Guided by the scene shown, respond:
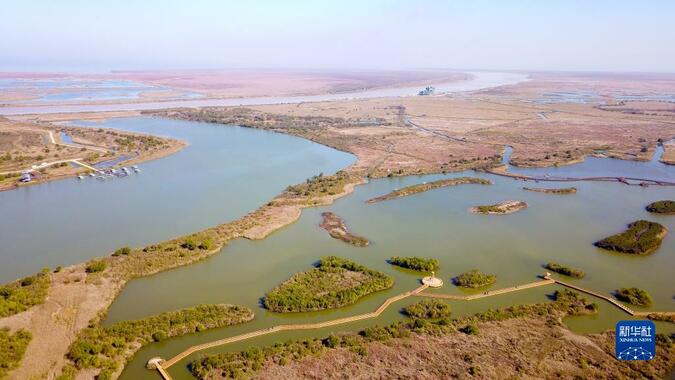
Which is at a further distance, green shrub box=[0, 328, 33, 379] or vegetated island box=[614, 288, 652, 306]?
vegetated island box=[614, 288, 652, 306]

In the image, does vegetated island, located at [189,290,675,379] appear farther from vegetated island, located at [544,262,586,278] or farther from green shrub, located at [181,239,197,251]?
green shrub, located at [181,239,197,251]

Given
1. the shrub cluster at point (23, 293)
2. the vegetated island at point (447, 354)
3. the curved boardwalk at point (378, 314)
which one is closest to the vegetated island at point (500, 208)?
the curved boardwalk at point (378, 314)

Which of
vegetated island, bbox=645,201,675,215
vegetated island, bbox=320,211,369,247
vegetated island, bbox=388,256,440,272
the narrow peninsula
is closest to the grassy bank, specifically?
vegetated island, bbox=388,256,440,272

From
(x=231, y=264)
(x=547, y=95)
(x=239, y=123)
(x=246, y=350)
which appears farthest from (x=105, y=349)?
(x=547, y=95)

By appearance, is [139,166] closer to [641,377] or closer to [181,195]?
[181,195]

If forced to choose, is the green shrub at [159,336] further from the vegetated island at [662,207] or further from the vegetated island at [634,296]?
the vegetated island at [662,207]

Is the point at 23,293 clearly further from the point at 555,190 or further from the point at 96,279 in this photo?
the point at 555,190
